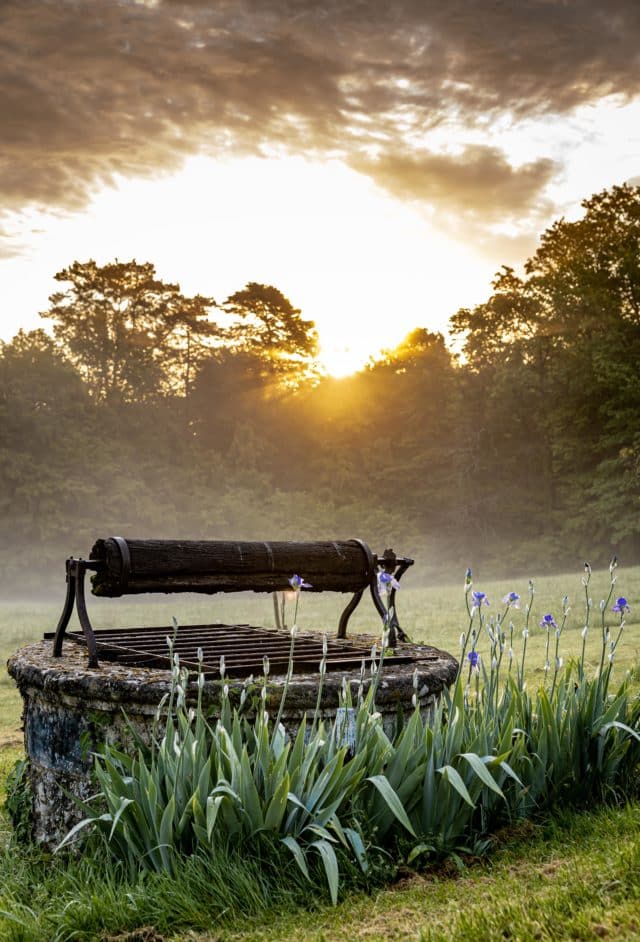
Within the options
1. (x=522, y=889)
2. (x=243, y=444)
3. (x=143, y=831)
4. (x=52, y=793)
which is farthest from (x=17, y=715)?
(x=243, y=444)

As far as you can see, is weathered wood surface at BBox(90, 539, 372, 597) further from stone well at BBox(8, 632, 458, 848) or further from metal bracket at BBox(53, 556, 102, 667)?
stone well at BBox(8, 632, 458, 848)

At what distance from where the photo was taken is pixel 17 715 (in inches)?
436

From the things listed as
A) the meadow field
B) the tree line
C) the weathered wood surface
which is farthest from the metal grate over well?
the tree line

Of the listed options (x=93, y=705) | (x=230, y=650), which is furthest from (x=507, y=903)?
(x=230, y=650)

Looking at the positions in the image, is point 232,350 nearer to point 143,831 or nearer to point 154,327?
point 154,327

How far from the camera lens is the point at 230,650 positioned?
5473 millimetres

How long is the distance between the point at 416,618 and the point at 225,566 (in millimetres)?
13650

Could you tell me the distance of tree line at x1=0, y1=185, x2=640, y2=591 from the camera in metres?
38.3

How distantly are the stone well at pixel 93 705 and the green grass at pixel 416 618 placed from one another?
4932mm

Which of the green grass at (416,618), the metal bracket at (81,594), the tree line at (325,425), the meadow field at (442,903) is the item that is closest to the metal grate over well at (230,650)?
the metal bracket at (81,594)

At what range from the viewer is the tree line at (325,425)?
38.3m

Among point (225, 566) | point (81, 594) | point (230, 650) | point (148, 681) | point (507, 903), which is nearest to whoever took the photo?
point (507, 903)

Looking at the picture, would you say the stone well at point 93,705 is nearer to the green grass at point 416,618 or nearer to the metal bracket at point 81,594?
the metal bracket at point 81,594

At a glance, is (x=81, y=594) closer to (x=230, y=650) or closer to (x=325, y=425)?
(x=230, y=650)
